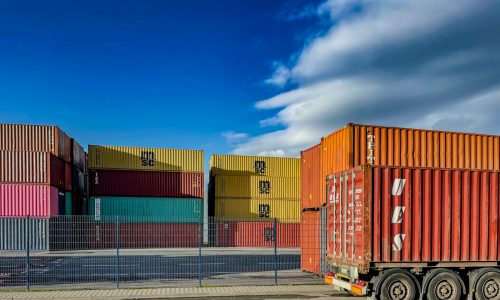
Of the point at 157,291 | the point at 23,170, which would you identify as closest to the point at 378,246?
the point at 157,291

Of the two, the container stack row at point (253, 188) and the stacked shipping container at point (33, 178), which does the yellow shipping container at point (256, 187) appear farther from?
the stacked shipping container at point (33, 178)

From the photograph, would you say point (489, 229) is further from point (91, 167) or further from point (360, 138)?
point (91, 167)

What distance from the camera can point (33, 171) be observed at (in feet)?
87.6

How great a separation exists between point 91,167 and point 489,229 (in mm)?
30317

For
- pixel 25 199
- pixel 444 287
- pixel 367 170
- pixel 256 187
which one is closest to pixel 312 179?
pixel 367 170

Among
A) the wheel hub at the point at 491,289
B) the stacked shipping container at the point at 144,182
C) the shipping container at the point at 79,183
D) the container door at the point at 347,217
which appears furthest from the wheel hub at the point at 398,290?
the shipping container at the point at 79,183

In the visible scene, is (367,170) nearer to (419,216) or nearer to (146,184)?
(419,216)

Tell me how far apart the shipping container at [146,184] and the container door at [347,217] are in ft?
81.4

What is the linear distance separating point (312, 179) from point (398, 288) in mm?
5750

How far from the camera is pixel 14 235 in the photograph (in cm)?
2345

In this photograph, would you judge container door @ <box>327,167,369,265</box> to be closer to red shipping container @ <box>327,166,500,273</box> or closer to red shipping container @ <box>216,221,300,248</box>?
red shipping container @ <box>327,166,500,273</box>

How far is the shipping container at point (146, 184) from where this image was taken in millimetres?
33156

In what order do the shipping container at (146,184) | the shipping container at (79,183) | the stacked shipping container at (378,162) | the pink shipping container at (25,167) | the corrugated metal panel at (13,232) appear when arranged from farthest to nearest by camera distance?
the shipping container at (79,183), the shipping container at (146,184), the pink shipping container at (25,167), the corrugated metal panel at (13,232), the stacked shipping container at (378,162)

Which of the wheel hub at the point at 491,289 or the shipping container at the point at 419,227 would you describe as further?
the wheel hub at the point at 491,289
